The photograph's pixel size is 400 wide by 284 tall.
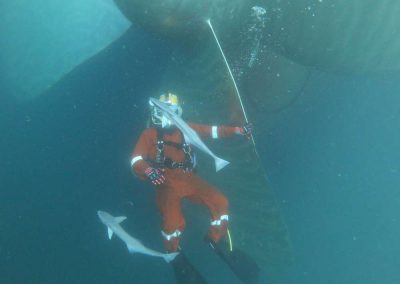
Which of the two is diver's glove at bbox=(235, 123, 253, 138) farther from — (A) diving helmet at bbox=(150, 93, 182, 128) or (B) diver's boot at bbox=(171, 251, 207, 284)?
(B) diver's boot at bbox=(171, 251, 207, 284)

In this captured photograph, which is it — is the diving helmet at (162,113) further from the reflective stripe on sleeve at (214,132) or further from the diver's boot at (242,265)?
the diver's boot at (242,265)

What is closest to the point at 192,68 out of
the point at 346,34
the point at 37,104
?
the point at 346,34

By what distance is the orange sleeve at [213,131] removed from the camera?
5.31m

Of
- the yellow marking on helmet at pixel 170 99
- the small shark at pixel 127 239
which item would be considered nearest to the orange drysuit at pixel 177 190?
the yellow marking on helmet at pixel 170 99

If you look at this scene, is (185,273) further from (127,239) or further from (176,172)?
(176,172)

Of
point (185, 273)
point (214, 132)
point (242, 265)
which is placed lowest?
point (242, 265)

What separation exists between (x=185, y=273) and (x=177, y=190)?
109 centimetres

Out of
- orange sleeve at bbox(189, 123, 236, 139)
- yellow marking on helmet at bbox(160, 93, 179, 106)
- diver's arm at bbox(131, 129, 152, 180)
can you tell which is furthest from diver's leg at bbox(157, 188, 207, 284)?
yellow marking on helmet at bbox(160, 93, 179, 106)

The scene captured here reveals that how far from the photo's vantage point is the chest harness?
17.0 ft

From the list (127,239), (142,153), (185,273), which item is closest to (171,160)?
(142,153)

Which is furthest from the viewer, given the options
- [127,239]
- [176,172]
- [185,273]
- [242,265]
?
[242,265]

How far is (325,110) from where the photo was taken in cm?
985

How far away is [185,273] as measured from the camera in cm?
497

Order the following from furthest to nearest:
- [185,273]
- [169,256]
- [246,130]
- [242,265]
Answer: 1. [242,265]
2. [246,130]
3. [185,273]
4. [169,256]
